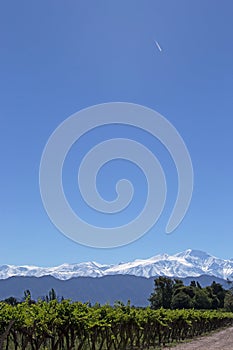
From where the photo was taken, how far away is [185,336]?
33.4 meters

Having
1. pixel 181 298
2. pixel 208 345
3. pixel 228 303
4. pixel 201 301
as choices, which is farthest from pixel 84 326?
pixel 228 303

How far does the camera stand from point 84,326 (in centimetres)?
1778

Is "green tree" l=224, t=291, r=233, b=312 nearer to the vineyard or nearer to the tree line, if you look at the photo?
the tree line

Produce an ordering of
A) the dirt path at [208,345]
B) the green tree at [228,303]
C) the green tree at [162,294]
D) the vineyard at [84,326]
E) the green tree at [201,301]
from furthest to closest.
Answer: the green tree at [228,303], the green tree at [162,294], the green tree at [201,301], the dirt path at [208,345], the vineyard at [84,326]

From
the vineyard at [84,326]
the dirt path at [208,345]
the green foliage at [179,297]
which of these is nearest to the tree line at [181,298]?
the green foliage at [179,297]

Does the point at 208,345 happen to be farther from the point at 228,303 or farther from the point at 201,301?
the point at 228,303

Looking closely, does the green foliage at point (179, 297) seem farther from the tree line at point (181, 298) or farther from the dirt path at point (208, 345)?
the dirt path at point (208, 345)

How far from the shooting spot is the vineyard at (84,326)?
15.6 meters

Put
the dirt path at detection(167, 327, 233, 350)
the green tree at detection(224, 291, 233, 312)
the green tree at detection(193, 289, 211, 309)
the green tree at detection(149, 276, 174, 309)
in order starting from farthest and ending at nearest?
the green tree at detection(224, 291, 233, 312)
the green tree at detection(149, 276, 174, 309)
the green tree at detection(193, 289, 211, 309)
the dirt path at detection(167, 327, 233, 350)

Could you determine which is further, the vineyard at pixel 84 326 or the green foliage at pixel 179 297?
the green foliage at pixel 179 297

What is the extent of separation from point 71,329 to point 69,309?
0.73 m

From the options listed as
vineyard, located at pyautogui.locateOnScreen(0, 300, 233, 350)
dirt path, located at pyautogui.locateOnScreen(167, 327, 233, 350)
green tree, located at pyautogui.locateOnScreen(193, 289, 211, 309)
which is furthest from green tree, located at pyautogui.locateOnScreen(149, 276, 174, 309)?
dirt path, located at pyautogui.locateOnScreen(167, 327, 233, 350)

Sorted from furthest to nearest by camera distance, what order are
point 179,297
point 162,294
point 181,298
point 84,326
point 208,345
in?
point 162,294, point 179,297, point 181,298, point 208,345, point 84,326

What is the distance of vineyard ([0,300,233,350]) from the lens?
1557 cm
